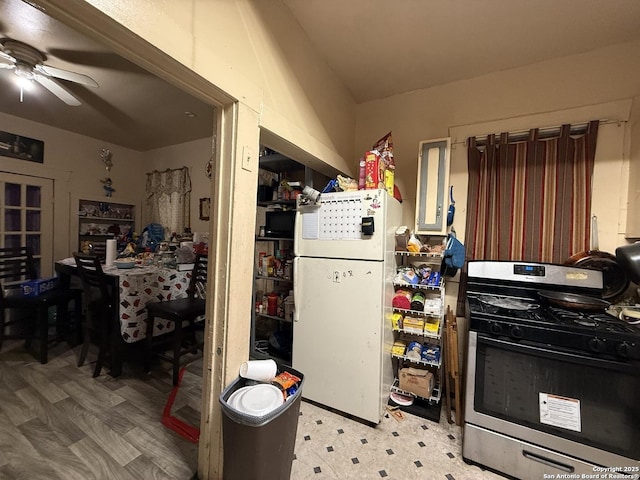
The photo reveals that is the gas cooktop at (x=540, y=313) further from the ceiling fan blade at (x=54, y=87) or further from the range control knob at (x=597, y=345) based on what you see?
the ceiling fan blade at (x=54, y=87)

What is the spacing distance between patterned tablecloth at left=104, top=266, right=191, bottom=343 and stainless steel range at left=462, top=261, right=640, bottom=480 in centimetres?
250

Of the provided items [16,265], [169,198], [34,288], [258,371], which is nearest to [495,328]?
[258,371]

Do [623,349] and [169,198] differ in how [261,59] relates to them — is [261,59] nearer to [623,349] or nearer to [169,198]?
[623,349]

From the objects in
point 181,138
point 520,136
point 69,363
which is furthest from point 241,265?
point 181,138

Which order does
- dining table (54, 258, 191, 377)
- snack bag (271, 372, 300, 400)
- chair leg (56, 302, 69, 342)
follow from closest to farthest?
1. snack bag (271, 372, 300, 400)
2. dining table (54, 258, 191, 377)
3. chair leg (56, 302, 69, 342)

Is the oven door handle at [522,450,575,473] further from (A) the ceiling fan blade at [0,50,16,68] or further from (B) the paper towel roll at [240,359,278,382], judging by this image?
(A) the ceiling fan blade at [0,50,16,68]

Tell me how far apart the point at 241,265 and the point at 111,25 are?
36.3 inches

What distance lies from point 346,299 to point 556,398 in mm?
1146

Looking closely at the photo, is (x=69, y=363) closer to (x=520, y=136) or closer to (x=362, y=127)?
(x=362, y=127)

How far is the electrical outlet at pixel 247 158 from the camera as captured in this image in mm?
Result: 1194

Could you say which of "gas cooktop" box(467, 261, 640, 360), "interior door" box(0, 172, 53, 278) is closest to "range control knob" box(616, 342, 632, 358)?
"gas cooktop" box(467, 261, 640, 360)

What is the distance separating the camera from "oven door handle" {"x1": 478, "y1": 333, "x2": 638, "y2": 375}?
1152 mm

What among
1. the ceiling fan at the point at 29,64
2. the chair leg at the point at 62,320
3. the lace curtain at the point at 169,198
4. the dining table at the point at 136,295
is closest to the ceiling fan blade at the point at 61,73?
the ceiling fan at the point at 29,64

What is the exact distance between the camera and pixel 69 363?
2350 mm
